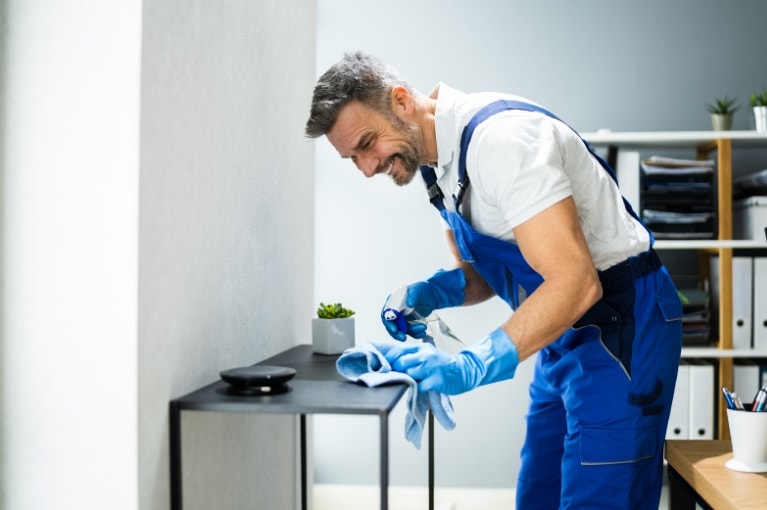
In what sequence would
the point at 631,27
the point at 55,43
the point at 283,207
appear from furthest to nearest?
the point at 631,27 → the point at 283,207 → the point at 55,43


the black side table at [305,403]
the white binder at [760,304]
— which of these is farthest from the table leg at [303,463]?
the white binder at [760,304]

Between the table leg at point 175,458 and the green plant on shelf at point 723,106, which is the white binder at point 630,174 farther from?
the table leg at point 175,458

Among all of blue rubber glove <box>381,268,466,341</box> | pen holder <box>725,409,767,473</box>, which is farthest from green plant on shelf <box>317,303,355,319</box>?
pen holder <box>725,409,767,473</box>

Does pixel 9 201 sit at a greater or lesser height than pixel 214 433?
greater

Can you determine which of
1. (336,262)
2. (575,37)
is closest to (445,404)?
(336,262)

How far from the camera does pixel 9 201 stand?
3.74 feet

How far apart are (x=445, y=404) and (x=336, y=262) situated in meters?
2.10

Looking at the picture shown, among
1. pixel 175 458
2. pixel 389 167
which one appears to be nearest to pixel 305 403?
pixel 175 458

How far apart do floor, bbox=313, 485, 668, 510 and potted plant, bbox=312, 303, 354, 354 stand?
1556mm

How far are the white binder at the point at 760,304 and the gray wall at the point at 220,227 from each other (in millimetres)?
1832

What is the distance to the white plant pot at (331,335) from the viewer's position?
172 centimetres

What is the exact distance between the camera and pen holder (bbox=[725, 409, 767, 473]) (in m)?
1.22

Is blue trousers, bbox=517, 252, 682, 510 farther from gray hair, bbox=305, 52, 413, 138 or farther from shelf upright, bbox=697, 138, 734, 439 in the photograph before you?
shelf upright, bbox=697, 138, 734, 439

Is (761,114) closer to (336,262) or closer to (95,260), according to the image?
(336,262)
